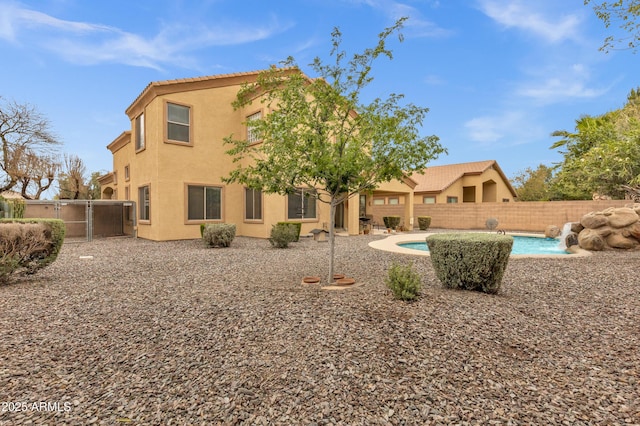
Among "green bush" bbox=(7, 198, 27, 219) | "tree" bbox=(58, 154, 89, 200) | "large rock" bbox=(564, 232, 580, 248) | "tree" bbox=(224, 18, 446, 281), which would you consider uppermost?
"tree" bbox=(58, 154, 89, 200)

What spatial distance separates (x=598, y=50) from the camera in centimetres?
674

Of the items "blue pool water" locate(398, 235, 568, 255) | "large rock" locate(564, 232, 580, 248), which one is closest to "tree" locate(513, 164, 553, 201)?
"blue pool water" locate(398, 235, 568, 255)

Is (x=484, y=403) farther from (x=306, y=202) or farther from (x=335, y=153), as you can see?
(x=306, y=202)

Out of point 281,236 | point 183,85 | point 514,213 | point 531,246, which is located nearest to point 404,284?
point 281,236

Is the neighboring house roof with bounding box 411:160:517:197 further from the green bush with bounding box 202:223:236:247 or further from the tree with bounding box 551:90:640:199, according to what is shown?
the green bush with bounding box 202:223:236:247

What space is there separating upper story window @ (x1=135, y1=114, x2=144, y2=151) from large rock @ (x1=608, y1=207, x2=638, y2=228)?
19.1 meters

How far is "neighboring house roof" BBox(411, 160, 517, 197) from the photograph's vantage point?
26.9 m

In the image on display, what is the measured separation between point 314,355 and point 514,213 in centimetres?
2299

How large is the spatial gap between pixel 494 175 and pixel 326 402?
31621mm

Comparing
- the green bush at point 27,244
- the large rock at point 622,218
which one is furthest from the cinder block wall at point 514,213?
the green bush at point 27,244

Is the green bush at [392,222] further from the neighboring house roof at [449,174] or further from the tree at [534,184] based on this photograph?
the tree at [534,184]

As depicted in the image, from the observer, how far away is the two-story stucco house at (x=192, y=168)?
43.6 ft

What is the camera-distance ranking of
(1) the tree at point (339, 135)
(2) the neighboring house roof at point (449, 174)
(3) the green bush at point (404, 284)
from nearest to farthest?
(3) the green bush at point (404, 284) < (1) the tree at point (339, 135) < (2) the neighboring house roof at point (449, 174)

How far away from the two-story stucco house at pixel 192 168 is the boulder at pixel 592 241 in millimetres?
9991
